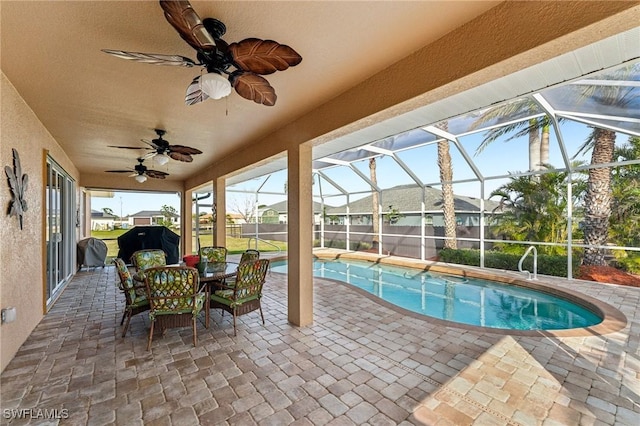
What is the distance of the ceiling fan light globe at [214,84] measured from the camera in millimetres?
1977

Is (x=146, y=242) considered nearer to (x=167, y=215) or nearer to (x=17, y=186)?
(x=167, y=215)

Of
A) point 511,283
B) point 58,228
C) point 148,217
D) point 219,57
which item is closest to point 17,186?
point 219,57

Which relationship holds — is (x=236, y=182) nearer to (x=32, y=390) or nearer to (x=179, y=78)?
(x=179, y=78)

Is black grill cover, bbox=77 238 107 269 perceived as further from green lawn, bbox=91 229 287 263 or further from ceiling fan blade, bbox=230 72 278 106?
ceiling fan blade, bbox=230 72 278 106

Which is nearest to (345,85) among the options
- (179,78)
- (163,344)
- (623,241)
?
(179,78)

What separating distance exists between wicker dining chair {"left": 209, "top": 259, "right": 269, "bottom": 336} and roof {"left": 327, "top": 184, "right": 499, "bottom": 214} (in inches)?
272

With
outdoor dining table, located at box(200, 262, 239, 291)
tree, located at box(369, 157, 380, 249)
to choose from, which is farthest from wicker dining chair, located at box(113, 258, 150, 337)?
tree, located at box(369, 157, 380, 249)

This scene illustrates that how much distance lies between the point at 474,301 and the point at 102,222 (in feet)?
49.8

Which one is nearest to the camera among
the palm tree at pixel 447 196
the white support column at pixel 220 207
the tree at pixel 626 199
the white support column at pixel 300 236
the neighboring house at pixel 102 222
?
the white support column at pixel 300 236

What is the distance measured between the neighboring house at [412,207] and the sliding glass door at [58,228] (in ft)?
29.3

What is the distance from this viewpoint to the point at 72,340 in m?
3.32

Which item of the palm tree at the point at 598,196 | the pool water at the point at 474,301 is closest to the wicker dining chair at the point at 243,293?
the pool water at the point at 474,301

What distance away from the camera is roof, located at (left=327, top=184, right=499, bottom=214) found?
824 cm

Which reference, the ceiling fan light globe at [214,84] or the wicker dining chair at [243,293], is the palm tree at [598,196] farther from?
the ceiling fan light globe at [214,84]
